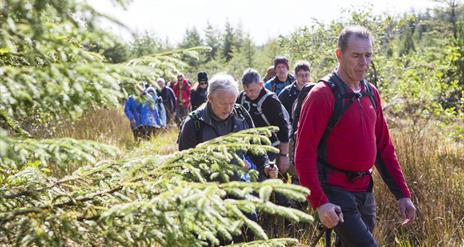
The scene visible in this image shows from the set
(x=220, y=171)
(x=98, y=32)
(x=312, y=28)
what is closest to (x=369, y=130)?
(x=220, y=171)

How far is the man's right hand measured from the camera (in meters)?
2.86

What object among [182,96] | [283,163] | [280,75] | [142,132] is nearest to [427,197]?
[283,163]

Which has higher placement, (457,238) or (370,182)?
(370,182)

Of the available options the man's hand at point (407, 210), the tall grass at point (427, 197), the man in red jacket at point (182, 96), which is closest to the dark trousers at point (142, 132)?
the man in red jacket at point (182, 96)

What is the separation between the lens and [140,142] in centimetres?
927

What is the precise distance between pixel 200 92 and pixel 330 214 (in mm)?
8211

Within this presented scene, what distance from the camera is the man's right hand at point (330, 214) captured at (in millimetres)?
2857

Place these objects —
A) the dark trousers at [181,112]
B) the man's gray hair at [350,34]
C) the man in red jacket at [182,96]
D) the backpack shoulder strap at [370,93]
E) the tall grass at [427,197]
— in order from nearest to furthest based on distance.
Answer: the man's gray hair at [350,34] → the backpack shoulder strap at [370,93] → the tall grass at [427,197] → the dark trousers at [181,112] → the man in red jacket at [182,96]

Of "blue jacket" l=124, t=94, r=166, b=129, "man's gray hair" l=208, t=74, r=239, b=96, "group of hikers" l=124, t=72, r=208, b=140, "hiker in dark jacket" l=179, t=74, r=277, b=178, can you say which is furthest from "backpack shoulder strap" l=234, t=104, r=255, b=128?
"blue jacket" l=124, t=94, r=166, b=129

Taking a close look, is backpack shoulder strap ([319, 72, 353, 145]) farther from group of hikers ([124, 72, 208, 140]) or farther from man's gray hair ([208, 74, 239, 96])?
group of hikers ([124, 72, 208, 140])

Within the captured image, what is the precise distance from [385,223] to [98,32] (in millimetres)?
3644

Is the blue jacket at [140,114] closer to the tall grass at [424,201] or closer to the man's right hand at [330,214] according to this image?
the tall grass at [424,201]

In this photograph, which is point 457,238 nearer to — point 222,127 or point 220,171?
point 222,127

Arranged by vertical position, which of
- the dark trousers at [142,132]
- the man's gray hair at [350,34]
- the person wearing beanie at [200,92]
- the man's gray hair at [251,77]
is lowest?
the dark trousers at [142,132]
